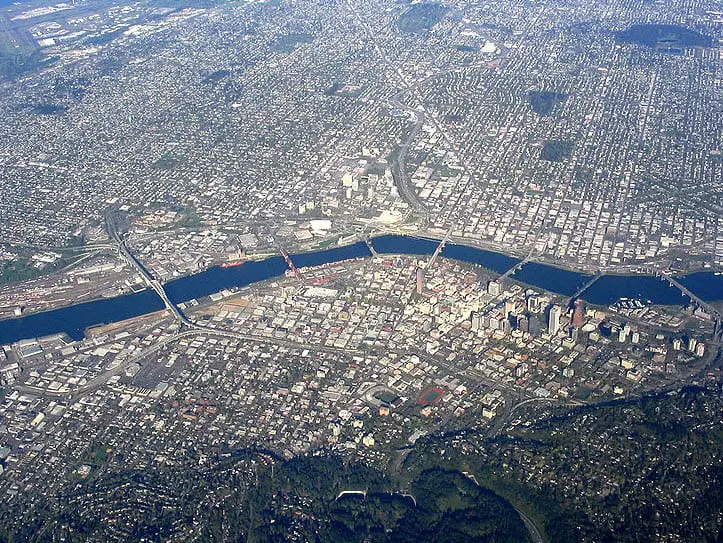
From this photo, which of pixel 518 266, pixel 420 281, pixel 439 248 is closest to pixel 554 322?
pixel 518 266

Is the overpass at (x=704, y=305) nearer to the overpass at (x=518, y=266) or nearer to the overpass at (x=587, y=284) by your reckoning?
the overpass at (x=587, y=284)

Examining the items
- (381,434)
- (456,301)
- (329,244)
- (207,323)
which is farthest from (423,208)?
(381,434)

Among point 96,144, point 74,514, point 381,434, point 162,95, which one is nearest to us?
point 74,514

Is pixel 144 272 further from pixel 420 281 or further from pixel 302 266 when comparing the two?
pixel 420 281

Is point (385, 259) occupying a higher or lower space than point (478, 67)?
higher

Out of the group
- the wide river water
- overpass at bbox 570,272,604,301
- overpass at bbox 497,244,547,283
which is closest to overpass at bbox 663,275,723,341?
the wide river water

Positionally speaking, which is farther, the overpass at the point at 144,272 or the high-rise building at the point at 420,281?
the high-rise building at the point at 420,281

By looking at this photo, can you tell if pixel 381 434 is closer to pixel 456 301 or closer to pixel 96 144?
pixel 456 301

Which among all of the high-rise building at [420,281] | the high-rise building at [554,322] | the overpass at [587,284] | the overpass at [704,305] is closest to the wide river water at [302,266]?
the overpass at [587,284]
